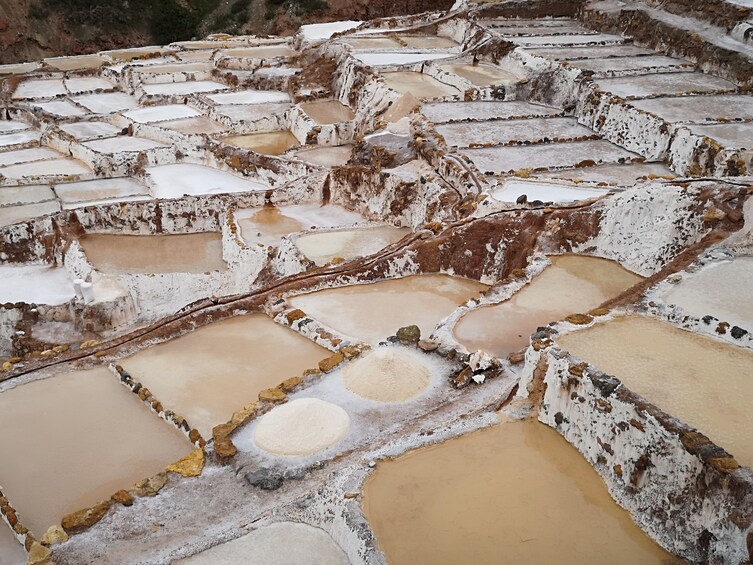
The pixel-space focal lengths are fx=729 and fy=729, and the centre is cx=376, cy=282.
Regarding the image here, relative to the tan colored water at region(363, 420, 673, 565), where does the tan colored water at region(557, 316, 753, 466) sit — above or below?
above

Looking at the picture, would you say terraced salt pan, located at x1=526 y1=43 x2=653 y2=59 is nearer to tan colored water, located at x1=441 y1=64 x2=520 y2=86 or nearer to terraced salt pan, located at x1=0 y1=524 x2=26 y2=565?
tan colored water, located at x1=441 y1=64 x2=520 y2=86

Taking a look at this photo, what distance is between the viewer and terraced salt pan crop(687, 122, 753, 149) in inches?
471

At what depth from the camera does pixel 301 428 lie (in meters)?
6.65

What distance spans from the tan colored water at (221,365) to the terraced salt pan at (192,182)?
278 inches

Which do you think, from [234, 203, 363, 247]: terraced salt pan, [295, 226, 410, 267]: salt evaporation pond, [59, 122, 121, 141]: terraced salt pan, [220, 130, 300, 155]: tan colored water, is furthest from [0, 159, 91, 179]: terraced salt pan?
[295, 226, 410, 267]: salt evaporation pond

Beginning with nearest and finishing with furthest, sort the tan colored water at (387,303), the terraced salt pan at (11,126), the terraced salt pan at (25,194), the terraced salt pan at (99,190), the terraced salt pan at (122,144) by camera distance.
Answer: the tan colored water at (387,303), the terraced salt pan at (25,194), the terraced salt pan at (99,190), the terraced salt pan at (122,144), the terraced salt pan at (11,126)

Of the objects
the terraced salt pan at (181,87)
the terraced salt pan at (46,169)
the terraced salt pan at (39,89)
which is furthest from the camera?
the terraced salt pan at (39,89)

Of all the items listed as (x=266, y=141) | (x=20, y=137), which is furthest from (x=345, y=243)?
(x=20, y=137)

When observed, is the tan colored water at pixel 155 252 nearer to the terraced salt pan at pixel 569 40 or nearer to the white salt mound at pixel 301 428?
the white salt mound at pixel 301 428

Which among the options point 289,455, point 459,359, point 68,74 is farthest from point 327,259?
point 68,74

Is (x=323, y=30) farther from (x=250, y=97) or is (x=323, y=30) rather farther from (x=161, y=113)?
(x=161, y=113)

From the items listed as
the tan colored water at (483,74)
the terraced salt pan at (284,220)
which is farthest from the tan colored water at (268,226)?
the tan colored water at (483,74)

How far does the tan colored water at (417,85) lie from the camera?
17406mm

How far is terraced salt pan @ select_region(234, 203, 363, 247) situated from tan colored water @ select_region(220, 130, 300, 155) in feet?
10.8
